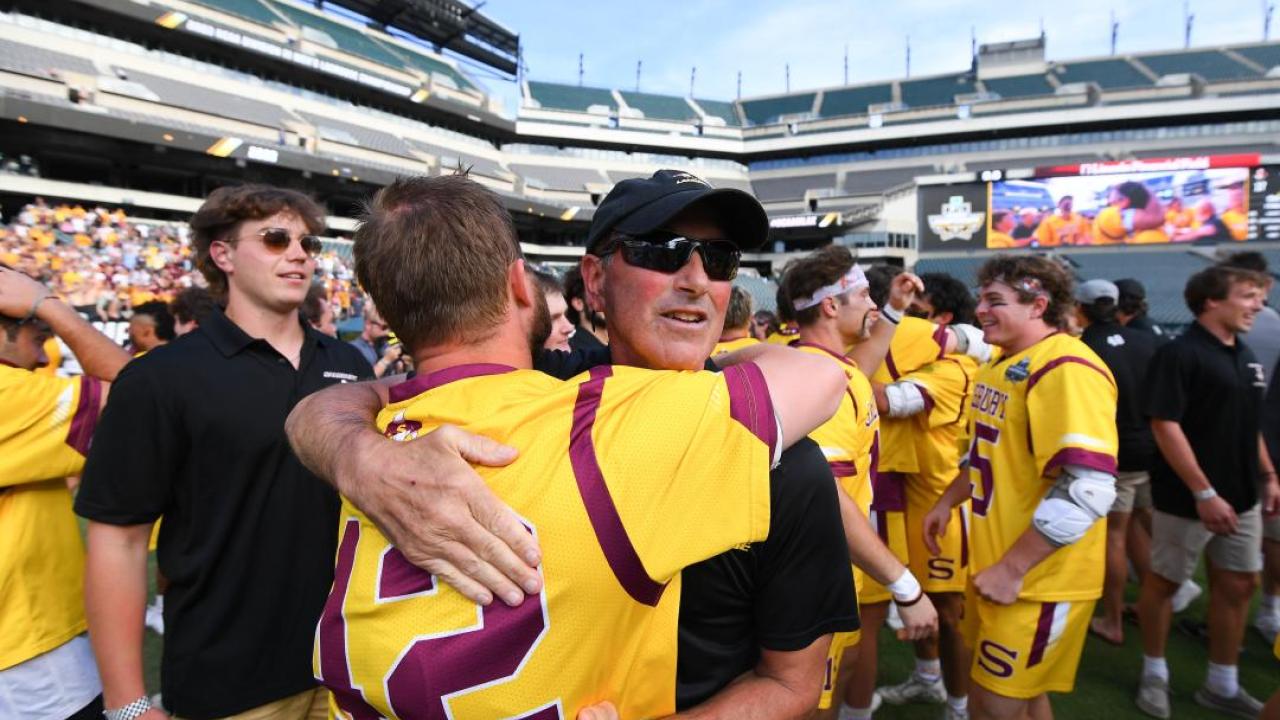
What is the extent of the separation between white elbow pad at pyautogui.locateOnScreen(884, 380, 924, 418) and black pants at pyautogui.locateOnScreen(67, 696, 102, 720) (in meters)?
3.92

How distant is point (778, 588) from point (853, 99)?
211ft

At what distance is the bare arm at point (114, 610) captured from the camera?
1880 mm

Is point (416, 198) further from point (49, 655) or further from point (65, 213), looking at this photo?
point (65, 213)

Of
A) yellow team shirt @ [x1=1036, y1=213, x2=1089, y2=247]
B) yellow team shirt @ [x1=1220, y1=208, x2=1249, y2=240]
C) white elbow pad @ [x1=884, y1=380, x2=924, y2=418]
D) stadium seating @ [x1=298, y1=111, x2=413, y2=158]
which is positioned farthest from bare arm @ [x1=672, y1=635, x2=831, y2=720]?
stadium seating @ [x1=298, y1=111, x2=413, y2=158]

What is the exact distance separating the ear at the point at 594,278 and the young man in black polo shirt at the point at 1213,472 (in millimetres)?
3895

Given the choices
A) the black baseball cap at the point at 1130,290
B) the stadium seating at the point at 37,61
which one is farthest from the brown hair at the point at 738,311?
the stadium seating at the point at 37,61

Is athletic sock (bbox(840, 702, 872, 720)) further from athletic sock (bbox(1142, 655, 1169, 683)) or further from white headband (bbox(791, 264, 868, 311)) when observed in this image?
white headband (bbox(791, 264, 868, 311))

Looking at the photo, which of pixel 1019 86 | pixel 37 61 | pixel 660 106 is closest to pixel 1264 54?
pixel 1019 86

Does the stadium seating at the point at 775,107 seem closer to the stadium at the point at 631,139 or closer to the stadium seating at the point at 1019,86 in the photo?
the stadium at the point at 631,139

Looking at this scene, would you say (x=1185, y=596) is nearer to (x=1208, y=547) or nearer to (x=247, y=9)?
(x=1208, y=547)

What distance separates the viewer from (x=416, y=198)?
1269 millimetres

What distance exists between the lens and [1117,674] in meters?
4.05

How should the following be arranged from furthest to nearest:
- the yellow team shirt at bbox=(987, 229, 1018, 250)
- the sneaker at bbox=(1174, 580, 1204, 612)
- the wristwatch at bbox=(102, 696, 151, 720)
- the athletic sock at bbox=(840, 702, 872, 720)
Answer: the yellow team shirt at bbox=(987, 229, 1018, 250) < the sneaker at bbox=(1174, 580, 1204, 612) < the athletic sock at bbox=(840, 702, 872, 720) < the wristwatch at bbox=(102, 696, 151, 720)

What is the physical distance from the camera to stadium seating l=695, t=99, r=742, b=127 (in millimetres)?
60312
